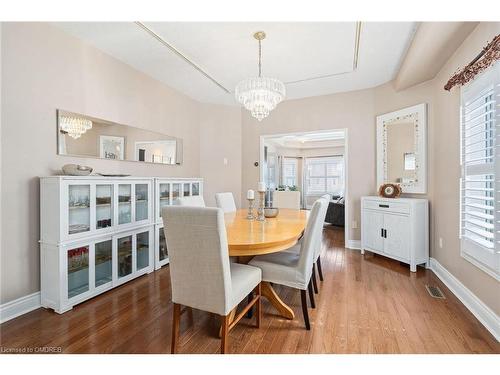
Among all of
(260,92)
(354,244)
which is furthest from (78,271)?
(354,244)

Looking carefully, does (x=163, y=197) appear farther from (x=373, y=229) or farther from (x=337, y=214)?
(x=337, y=214)

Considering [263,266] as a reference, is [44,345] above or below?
below

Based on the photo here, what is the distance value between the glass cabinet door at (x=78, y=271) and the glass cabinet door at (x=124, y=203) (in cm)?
45

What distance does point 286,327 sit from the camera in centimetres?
178

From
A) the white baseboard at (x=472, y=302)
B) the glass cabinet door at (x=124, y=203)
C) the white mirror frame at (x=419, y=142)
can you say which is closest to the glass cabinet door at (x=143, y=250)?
the glass cabinet door at (x=124, y=203)

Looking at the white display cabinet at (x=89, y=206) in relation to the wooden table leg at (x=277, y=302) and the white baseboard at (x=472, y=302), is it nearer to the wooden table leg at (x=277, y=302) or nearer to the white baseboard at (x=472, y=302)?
the wooden table leg at (x=277, y=302)

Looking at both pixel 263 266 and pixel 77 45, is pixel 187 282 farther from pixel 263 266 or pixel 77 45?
pixel 77 45

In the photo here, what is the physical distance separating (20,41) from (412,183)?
14.5 feet

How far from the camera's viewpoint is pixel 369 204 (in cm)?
348

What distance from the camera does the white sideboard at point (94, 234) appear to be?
200cm

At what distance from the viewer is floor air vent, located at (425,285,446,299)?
7.47 feet

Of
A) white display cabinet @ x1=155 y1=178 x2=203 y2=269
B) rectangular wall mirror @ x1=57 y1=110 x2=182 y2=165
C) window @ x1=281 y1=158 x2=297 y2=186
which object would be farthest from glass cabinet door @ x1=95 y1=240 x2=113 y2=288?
window @ x1=281 y1=158 x2=297 y2=186

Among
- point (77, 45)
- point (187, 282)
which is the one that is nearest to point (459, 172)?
point (187, 282)

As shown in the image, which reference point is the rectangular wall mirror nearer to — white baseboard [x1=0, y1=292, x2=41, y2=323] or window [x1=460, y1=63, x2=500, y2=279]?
white baseboard [x1=0, y1=292, x2=41, y2=323]
